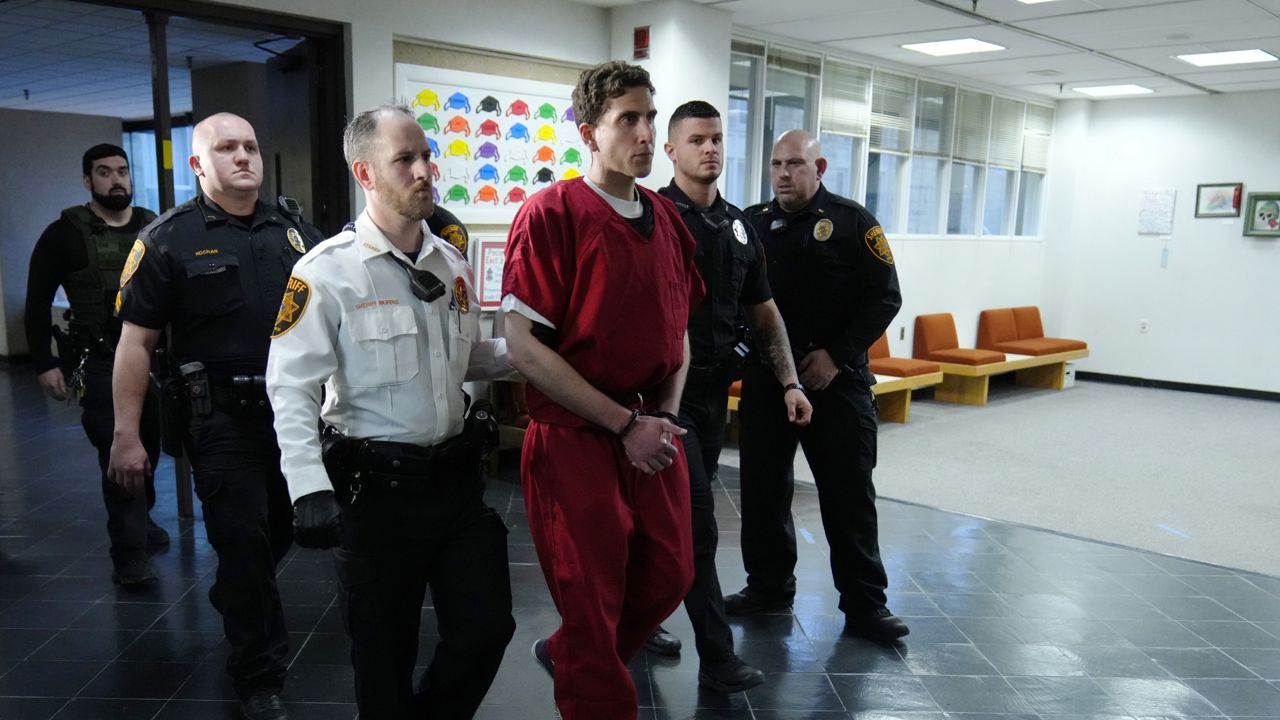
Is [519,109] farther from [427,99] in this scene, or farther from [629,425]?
[629,425]

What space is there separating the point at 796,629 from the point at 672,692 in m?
0.69

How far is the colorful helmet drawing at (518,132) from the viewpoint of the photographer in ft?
19.8

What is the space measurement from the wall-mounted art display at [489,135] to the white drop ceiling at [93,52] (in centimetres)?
103

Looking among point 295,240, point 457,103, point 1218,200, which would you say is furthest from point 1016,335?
point 295,240

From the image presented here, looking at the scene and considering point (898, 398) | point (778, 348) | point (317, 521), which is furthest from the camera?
point (898, 398)

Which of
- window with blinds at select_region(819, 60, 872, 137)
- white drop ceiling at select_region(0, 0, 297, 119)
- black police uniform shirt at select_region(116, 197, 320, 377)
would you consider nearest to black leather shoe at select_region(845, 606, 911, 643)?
black police uniform shirt at select_region(116, 197, 320, 377)

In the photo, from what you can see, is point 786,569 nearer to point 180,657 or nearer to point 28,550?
point 180,657

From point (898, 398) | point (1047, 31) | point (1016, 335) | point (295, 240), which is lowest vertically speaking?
point (898, 398)

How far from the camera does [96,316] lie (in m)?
4.08

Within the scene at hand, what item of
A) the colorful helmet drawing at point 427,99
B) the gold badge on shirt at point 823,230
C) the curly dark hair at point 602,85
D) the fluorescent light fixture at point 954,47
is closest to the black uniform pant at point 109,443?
the colorful helmet drawing at point 427,99

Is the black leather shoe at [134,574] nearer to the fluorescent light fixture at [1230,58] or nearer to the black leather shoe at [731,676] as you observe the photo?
the black leather shoe at [731,676]

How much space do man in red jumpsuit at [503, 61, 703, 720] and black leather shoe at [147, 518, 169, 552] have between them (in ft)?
9.04

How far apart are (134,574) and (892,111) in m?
7.11

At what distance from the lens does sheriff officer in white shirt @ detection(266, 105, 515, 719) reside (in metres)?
2.06
